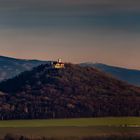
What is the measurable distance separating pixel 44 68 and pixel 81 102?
61.7 feet

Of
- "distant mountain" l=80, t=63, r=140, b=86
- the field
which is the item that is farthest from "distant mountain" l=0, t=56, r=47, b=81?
the field

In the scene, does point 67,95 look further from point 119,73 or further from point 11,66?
point 11,66

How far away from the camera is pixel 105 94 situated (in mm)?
82062

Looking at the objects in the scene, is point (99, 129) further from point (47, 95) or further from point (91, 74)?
point (91, 74)

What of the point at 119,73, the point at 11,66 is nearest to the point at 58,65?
the point at 119,73

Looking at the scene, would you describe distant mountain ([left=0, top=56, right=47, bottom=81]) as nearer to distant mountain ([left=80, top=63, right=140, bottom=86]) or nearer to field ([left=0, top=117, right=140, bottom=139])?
distant mountain ([left=80, top=63, right=140, bottom=86])

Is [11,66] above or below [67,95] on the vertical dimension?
above

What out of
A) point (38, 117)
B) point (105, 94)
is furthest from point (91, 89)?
point (38, 117)

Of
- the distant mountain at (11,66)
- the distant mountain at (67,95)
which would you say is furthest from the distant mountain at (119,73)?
the distant mountain at (11,66)

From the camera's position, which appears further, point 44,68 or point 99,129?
point 44,68

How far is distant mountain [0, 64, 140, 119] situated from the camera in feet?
233

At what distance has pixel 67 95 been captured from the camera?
82.6m

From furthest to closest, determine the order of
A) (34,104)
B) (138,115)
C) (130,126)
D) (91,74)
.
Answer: (91,74), (34,104), (138,115), (130,126)

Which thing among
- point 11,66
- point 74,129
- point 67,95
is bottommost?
point 74,129
